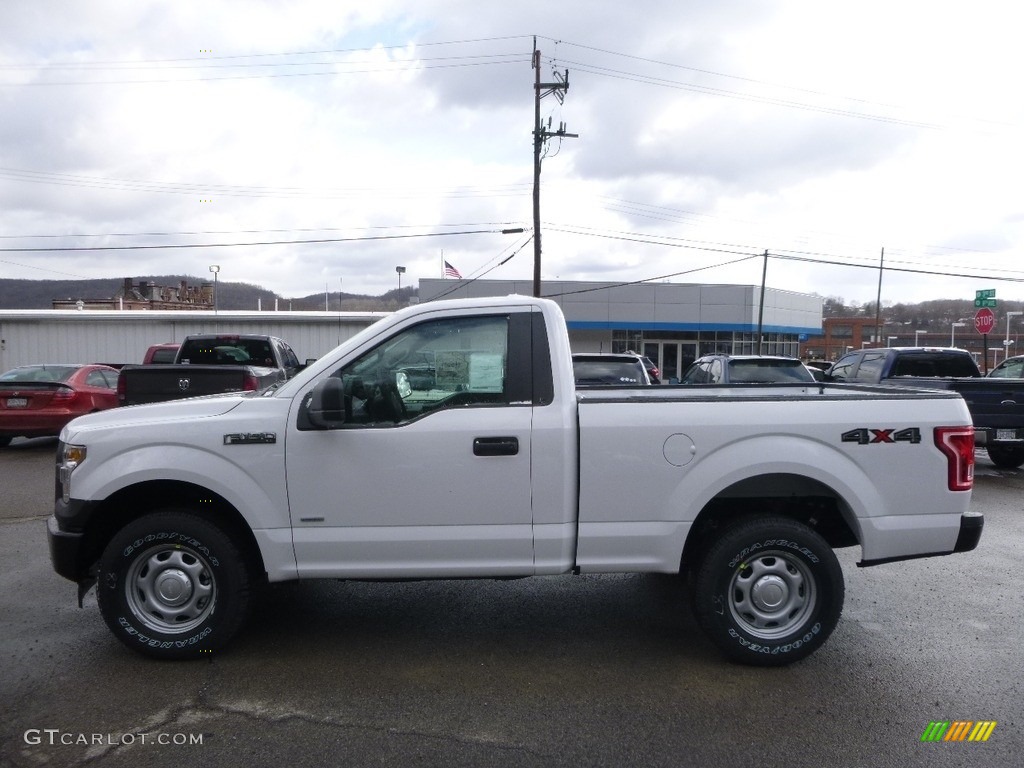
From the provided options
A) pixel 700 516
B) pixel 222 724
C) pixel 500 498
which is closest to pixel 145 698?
pixel 222 724

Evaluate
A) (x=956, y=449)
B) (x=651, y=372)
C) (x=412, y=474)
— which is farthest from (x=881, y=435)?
(x=651, y=372)

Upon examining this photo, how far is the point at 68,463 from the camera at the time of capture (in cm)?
439

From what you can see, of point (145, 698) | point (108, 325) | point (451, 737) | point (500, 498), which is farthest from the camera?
point (108, 325)

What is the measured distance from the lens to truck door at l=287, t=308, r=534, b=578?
425cm

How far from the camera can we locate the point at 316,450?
14.0ft

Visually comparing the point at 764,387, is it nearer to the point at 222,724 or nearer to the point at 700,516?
the point at 700,516

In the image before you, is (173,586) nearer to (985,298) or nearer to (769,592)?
(769,592)

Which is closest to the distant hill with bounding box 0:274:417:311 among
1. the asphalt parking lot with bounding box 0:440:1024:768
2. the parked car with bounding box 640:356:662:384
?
the parked car with bounding box 640:356:662:384

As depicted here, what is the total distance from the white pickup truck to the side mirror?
0.08 ft

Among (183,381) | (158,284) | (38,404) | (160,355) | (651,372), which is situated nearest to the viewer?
(183,381)

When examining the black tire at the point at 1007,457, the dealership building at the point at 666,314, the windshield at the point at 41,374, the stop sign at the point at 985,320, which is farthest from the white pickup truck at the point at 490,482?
the dealership building at the point at 666,314

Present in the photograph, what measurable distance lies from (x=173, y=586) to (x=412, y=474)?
1512 mm

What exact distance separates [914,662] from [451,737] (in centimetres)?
276

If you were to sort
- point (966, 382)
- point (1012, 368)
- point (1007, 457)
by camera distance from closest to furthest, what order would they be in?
point (966, 382)
point (1007, 457)
point (1012, 368)
